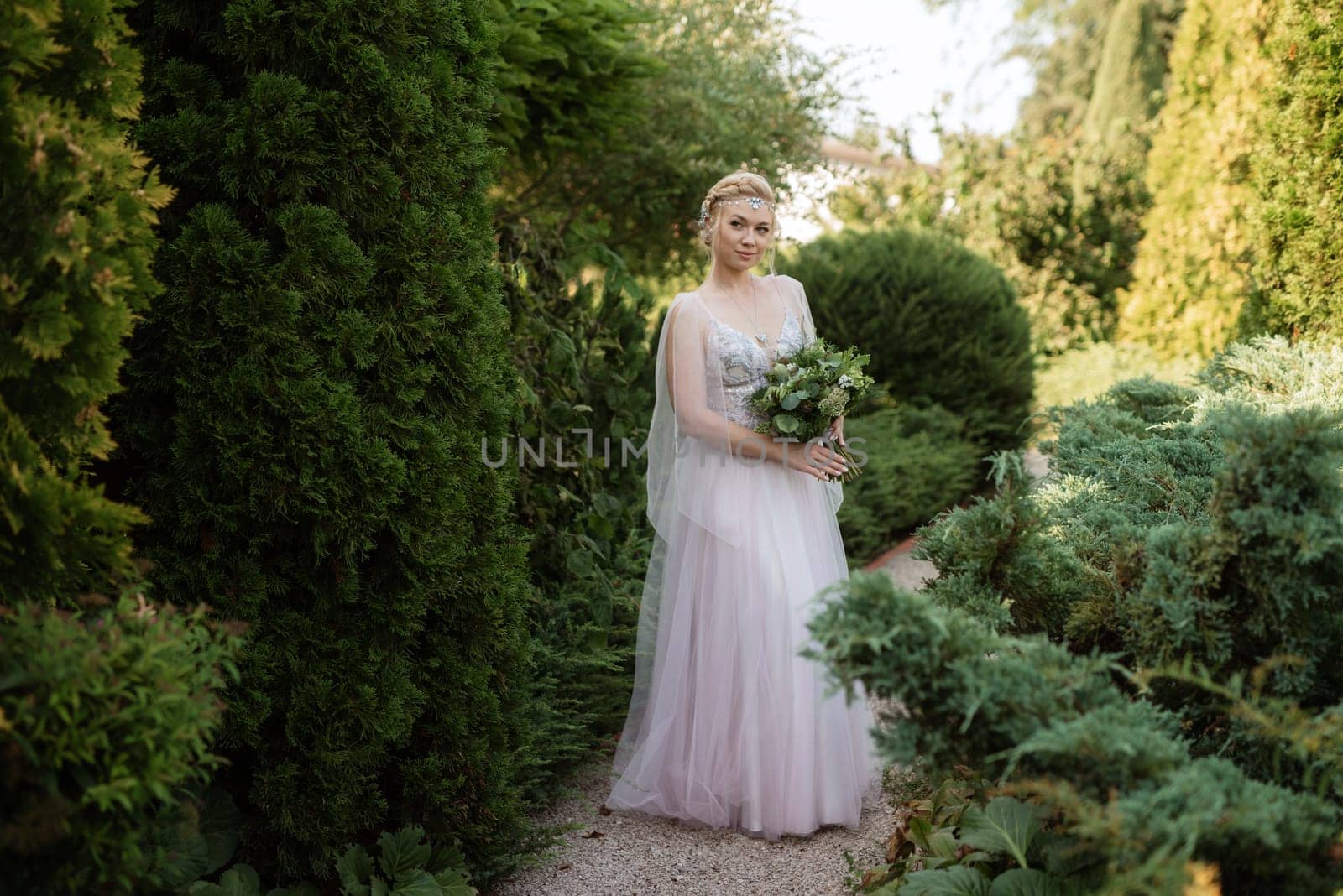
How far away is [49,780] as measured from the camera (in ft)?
5.58

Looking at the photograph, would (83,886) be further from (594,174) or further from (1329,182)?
(594,174)

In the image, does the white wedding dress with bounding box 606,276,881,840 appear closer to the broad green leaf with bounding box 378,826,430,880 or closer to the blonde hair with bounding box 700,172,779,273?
the blonde hair with bounding box 700,172,779,273

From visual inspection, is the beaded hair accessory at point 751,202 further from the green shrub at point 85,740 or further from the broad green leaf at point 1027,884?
the green shrub at point 85,740

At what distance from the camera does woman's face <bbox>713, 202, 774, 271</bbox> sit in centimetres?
382

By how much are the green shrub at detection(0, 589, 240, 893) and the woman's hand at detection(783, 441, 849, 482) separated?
2317 mm

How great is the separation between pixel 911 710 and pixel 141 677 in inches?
56.3

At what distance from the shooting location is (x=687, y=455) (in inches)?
154

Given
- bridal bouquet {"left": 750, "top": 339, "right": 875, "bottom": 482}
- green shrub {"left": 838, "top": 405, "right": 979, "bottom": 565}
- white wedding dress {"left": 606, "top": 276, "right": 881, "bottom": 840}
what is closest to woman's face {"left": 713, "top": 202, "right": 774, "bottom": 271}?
white wedding dress {"left": 606, "top": 276, "right": 881, "bottom": 840}

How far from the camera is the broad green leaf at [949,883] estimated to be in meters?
2.33

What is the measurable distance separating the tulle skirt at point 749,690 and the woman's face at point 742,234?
788mm

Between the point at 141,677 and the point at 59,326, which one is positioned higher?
the point at 59,326

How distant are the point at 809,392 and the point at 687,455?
21.8 inches

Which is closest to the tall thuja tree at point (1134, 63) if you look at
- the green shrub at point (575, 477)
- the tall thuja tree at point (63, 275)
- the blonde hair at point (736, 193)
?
the green shrub at point (575, 477)

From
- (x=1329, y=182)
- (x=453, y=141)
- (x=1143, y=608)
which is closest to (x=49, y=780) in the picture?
(x=453, y=141)
